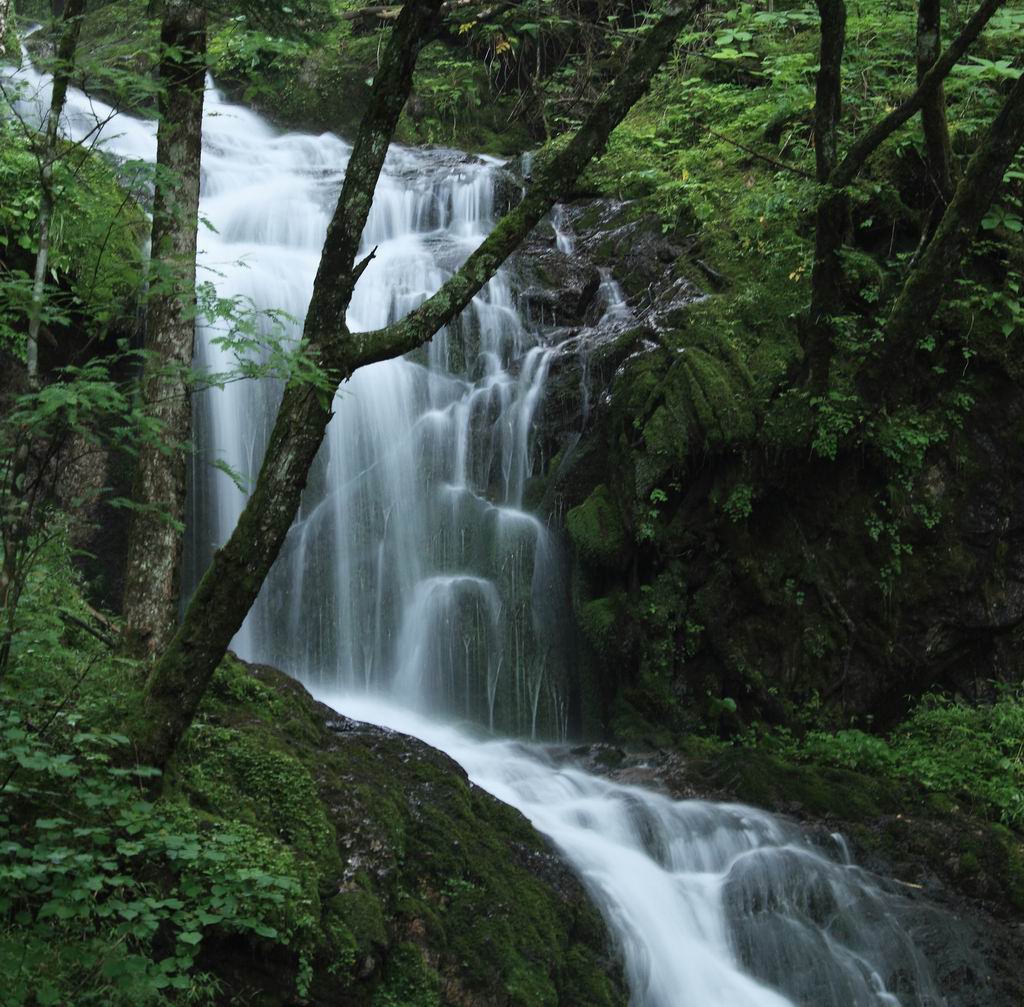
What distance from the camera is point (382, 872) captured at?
457cm

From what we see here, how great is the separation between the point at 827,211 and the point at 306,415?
5337 mm

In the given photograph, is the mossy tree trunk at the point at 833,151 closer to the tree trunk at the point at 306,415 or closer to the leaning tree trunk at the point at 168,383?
the tree trunk at the point at 306,415

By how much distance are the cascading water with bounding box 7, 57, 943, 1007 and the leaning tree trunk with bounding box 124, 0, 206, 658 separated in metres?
0.31

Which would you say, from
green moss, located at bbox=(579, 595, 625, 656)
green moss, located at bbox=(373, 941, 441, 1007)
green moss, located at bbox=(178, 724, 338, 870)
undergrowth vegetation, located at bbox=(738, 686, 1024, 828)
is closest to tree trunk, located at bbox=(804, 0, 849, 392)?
green moss, located at bbox=(579, 595, 625, 656)

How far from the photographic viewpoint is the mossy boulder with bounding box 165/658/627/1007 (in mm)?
4008

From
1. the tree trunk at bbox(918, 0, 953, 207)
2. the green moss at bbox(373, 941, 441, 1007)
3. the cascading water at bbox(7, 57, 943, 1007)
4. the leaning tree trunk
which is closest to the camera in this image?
the green moss at bbox(373, 941, 441, 1007)

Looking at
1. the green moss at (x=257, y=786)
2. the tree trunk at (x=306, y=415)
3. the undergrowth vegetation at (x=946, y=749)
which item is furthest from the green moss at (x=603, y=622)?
the tree trunk at (x=306, y=415)

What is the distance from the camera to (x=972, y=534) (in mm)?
9141

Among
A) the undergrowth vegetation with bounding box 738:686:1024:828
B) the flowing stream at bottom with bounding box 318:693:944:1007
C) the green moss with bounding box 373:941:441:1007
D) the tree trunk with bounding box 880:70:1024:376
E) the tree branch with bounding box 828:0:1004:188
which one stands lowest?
the flowing stream at bottom with bounding box 318:693:944:1007

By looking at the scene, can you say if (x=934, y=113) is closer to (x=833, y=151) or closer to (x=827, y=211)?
(x=833, y=151)

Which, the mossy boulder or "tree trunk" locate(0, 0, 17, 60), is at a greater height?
"tree trunk" locate(0, 0, 17, 60)

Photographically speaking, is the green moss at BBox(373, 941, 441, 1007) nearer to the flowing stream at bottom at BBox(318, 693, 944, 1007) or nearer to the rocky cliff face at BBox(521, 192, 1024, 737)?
the flowing stream at bottom at BBox(318, 693, 944, 1007)

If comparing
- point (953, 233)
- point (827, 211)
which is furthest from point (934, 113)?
point (827, 211)

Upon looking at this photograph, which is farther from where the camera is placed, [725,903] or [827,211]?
[827,211]
